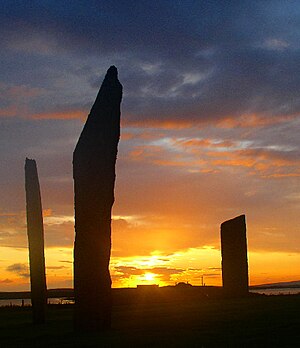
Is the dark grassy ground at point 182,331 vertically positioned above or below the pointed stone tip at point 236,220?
below

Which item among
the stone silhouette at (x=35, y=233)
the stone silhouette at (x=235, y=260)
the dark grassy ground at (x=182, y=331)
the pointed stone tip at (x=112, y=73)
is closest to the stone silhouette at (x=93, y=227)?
the dark grassy ground at (x=182, y=331)

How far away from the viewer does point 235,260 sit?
30266mm

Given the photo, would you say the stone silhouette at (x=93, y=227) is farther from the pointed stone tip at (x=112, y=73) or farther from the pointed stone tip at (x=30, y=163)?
the pointed stone tip at (x=30, y=163)

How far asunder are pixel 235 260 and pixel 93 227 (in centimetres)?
1643

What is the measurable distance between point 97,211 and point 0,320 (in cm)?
707

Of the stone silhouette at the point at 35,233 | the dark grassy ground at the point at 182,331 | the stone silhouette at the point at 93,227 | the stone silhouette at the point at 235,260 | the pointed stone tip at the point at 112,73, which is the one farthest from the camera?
the stone silhouette at the point at 235,260

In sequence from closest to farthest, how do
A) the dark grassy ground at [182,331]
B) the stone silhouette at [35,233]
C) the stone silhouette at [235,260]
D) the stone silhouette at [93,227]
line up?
the dark grassy ground at [182,331]
the stone silhouette at [93,227]
the stone silhouette at [35,233]
the stone silhouette at [235,260]

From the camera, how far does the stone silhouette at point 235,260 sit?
3016 centimetres

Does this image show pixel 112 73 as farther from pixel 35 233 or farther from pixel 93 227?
pixel 35 233

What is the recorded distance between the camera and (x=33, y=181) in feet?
65.1

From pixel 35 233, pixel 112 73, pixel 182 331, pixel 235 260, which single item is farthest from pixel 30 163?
pixel 235 260

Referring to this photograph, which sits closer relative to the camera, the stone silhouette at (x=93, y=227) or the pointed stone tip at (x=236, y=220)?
the stone silhouette at (x=93, y=227)

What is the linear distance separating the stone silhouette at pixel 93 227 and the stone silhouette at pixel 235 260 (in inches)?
622

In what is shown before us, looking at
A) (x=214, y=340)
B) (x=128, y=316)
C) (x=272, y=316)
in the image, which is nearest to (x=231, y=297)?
(x=128, y=316)
